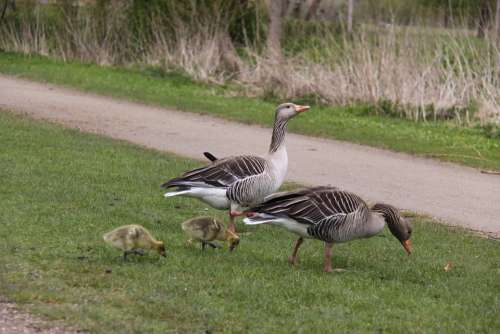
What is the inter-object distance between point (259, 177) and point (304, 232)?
4.19 feet

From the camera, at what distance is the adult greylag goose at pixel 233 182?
9.58 metres

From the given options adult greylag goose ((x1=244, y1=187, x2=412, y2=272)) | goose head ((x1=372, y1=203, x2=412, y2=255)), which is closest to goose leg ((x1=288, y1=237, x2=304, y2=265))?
adult greylag goose ((x1=244, y1=187, x2=412, y2=272))

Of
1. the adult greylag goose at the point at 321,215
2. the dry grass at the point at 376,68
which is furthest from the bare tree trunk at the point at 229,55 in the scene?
the adult greylag goose at the point at 321,215

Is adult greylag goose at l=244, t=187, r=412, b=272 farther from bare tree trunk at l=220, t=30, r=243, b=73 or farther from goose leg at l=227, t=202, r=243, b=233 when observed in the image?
bare tree trunk at l=220, t=30, r=243, b=73

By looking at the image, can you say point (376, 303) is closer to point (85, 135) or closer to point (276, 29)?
point (85, 135)

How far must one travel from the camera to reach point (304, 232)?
Result: 336 inches

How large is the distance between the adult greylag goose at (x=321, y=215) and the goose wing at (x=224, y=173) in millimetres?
1114

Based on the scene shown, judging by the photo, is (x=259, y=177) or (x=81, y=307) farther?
(x=259, y=177)

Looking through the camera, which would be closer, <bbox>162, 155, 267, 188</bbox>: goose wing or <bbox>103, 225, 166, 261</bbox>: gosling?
<bbox>103, 225, 166, 261</bbox>: gosling

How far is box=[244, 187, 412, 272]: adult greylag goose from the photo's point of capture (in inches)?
330

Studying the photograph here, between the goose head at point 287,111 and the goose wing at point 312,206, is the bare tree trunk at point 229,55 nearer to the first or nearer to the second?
the goose head at point 287,111

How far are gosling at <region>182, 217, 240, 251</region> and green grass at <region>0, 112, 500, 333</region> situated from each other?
0.15m

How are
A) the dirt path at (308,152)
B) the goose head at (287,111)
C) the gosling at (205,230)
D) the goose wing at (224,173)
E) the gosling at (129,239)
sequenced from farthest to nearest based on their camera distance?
the dirt path at (308,152)
the goose head at (287,111)
the goose wing at (224,173)
the gosling at (205,230)
the gosling at (129,239)

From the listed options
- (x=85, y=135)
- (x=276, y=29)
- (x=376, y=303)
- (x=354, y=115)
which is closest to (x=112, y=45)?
(x=276, y=29)
